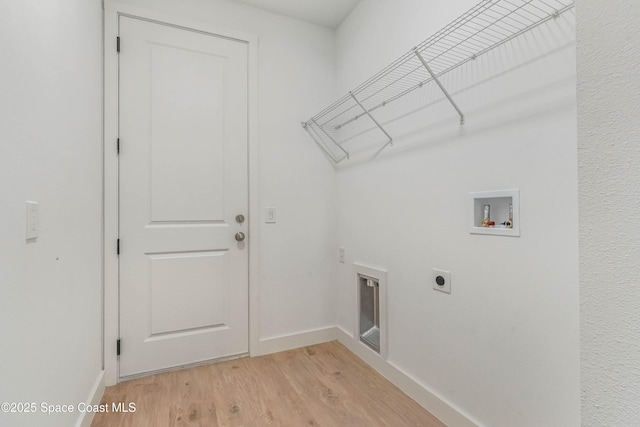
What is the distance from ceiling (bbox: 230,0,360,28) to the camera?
84.6 inches

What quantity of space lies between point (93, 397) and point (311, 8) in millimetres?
2700

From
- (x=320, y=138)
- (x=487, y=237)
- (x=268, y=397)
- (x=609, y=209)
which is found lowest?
(x=268, y=397)

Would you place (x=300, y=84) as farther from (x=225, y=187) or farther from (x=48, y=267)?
(x=48, y=267)

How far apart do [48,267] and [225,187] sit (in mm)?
1141

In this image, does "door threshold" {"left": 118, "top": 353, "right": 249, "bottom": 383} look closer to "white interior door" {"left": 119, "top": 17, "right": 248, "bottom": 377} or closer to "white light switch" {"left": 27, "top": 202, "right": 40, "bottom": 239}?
"white interior door" {"left": 119, "top": 17, "right": 248, "bottom": 377}

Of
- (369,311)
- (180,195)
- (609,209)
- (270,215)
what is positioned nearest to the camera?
(609,209)

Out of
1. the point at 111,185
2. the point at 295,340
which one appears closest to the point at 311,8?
the point at 111,185

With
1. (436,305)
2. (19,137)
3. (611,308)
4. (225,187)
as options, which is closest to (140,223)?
(225,187)

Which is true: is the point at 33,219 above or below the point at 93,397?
above

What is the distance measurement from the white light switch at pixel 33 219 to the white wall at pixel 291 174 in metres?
1.31

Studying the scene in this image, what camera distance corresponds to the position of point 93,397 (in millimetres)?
1564

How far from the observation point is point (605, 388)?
0.55 m

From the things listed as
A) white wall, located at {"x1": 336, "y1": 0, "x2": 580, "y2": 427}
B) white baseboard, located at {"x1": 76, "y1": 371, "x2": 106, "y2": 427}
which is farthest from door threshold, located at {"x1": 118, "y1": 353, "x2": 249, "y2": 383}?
white wall, located at {"x1": 336, "y1": 0, "x2": 580, "y2": 427}

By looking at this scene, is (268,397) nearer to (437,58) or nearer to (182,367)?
(182,367)
